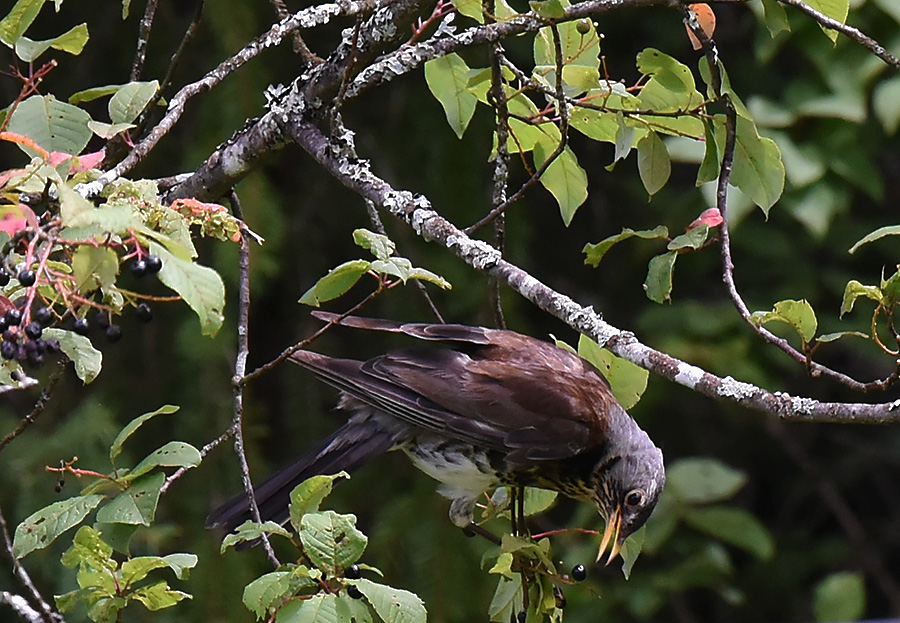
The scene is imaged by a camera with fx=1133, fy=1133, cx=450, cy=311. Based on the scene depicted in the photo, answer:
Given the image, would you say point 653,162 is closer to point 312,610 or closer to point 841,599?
point 312,610

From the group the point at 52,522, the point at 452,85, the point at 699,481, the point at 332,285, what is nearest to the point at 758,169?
the point at 452,85

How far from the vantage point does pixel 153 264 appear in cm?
134

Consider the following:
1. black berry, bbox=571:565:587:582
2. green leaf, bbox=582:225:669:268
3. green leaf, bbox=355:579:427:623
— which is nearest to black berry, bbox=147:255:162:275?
green leaf, bbox=355:579:427:623

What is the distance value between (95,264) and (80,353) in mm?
307

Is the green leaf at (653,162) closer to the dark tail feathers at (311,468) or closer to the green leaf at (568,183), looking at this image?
the green leaf at (568,183)

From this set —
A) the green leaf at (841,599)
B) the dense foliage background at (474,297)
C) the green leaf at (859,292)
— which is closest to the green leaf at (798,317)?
the green leaf at (859,292)

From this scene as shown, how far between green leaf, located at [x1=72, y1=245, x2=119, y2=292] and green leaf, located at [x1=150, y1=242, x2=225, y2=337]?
0.29 feet

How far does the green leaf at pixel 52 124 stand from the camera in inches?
62.4

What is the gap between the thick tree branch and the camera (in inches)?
54.6

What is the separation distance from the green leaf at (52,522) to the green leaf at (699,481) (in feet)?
8.67

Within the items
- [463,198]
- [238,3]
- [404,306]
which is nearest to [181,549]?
[404,306]

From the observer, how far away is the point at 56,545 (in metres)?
3.51

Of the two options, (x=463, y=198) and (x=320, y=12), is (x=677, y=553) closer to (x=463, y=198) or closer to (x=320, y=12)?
(x=463, y=198)

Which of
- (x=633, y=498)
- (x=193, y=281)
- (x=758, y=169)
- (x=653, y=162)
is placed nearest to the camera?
(x=193, y=281)
